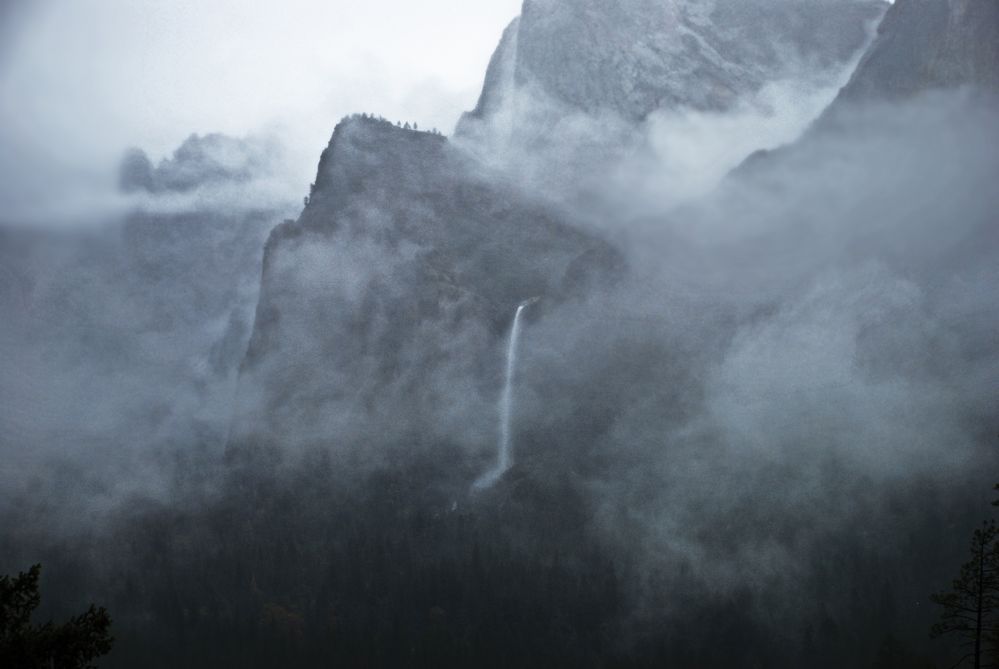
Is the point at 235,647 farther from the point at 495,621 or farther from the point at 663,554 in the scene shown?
the point at 663,554

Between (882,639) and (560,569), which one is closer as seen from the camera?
(882,639)

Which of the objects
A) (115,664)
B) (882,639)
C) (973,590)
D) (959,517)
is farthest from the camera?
(115,664)

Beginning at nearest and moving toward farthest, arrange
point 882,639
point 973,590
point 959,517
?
1. point 973,590
2. point 882,639
3. point 959,517

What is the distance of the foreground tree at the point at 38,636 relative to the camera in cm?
3681

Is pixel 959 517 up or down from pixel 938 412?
down

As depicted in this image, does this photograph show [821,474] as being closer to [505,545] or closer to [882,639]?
[882,639]

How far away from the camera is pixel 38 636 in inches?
1476

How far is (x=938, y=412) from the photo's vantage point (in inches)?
Answer: 7244

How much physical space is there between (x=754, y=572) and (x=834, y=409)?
3904 cm

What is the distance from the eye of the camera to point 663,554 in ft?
612

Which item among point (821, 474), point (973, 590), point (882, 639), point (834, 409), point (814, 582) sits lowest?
point (973, 590)

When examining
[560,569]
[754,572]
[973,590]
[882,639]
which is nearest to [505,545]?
[560,569]

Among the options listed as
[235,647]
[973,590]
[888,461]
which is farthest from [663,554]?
[973,590]

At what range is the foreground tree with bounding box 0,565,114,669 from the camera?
36812 millimetres
